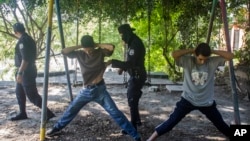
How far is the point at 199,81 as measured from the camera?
188 inches

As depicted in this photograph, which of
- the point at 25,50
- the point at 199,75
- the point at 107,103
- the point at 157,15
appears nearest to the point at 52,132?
the point at 107,103

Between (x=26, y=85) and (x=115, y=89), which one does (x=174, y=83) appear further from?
(x=26, y=85)

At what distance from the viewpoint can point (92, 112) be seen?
736cm

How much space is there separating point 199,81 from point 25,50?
3203mm

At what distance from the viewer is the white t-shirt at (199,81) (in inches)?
188

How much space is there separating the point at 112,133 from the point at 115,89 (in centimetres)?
430

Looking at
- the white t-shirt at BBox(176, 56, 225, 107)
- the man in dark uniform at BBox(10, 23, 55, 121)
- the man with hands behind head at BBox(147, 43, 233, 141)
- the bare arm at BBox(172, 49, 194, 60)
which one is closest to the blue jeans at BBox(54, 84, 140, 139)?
the man with hands behind head at BBox(147, 43, 233, 141)

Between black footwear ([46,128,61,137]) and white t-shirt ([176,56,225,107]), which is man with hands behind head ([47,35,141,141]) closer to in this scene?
black footwear ([46,128,61,137])

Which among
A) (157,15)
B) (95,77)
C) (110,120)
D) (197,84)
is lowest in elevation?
(110,120)

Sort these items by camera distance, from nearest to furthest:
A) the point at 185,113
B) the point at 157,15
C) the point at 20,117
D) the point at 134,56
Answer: the point at 185,113 < the point at 134,56 < the point at 20,117 < the point at 157,15

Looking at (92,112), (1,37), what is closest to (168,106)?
(92,112)

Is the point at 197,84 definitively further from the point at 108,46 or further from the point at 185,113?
the point at 108,46

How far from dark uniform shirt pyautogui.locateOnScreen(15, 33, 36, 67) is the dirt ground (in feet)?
4.16

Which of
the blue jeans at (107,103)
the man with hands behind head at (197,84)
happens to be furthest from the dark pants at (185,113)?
the blue jeans at (107,103)
